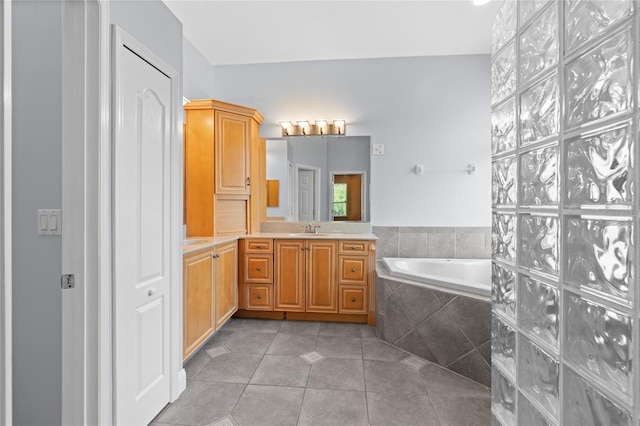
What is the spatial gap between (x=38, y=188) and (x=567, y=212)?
5.88 ft

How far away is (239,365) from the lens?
7.20ft

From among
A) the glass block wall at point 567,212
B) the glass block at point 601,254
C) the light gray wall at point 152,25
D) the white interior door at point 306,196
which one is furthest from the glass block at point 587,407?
the white interior door at point 306,196

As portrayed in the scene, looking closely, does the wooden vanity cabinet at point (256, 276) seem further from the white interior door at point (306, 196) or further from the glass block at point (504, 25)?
the glass block at point (504, 25)

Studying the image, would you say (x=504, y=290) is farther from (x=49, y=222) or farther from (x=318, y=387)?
(x=49, y=222)

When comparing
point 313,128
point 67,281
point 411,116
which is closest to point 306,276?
point 313,128

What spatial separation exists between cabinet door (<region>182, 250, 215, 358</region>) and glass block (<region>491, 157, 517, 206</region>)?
1.89 metres

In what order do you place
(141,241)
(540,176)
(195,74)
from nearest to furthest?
(540,176)
(141,241)
(195,74)

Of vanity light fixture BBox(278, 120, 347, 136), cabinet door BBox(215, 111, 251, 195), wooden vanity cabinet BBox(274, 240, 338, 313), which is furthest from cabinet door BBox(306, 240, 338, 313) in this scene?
vanity light fixture BBox(278, 120, 347, 136)

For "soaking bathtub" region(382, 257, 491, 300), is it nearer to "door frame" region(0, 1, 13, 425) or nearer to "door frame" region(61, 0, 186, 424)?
"door frame" region(61, 0, 186, 424)

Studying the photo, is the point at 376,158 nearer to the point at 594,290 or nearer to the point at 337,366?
the point at 337,366

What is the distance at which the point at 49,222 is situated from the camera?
129cm

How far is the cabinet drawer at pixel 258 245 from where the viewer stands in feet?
10.0

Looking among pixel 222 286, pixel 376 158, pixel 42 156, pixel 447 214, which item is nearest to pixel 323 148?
pixel 376 158

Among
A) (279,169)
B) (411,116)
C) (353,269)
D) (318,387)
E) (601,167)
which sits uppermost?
(411,116)
